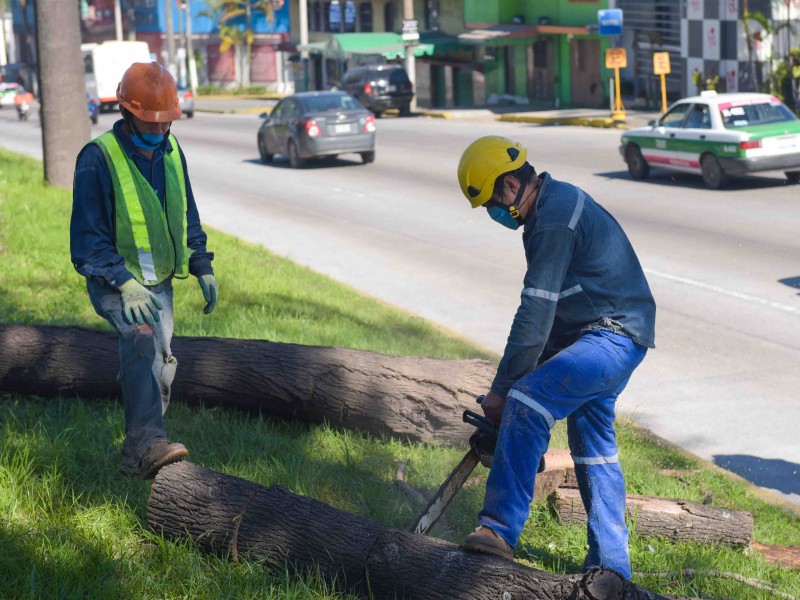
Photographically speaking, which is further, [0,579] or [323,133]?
[323,133]

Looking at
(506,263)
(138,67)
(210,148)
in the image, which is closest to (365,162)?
(210,148)

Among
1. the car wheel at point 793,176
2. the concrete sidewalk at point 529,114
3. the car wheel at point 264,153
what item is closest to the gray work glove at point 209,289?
the car wheel at point 793,176

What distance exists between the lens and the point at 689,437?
7.29 meters

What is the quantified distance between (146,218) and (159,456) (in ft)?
3.53

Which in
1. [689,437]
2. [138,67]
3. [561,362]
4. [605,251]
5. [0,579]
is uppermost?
[138,67]

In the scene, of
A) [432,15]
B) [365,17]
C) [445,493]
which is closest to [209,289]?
[445,493]

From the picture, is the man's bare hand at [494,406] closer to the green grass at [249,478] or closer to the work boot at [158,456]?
the green grass at [249,478]

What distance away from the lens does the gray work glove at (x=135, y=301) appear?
506cm

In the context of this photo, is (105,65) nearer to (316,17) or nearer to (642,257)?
(316,17)

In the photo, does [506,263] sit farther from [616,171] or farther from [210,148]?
[210,148]

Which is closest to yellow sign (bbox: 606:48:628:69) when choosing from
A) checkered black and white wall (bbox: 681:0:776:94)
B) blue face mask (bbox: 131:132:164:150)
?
checkered black and white wall (bbox: 681:0:776:94)

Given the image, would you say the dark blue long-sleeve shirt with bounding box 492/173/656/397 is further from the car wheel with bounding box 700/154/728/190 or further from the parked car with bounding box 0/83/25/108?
the parked car with bounding box 0/83/25/108

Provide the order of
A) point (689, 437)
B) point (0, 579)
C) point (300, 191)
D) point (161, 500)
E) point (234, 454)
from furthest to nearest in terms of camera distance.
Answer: point (300, 191) < point (689, 437) < point (234, 454) < point (161, 500) < point (0, 579)

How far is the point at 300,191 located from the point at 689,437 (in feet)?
45.9
